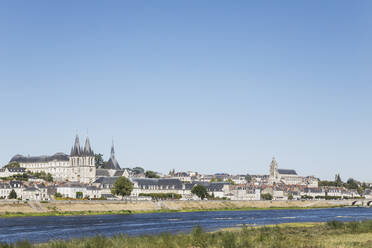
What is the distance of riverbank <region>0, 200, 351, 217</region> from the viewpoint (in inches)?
3885

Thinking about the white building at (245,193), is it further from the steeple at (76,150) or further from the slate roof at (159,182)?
the steeple at (76,150)

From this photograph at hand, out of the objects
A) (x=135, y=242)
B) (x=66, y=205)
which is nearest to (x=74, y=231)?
(x=135, y=242)

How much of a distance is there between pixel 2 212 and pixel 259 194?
117m

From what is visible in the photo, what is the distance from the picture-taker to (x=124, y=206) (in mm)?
115438

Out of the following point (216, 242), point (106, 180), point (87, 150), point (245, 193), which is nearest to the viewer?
point (216, 242)

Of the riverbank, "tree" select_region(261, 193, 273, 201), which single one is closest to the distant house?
"tree" select_region(261, 193, 273, 201)

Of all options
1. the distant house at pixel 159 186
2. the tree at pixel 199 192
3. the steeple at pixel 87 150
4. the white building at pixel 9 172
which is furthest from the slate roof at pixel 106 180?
the white building at pixel 9 172

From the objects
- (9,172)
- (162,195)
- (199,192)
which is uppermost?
(9,172)

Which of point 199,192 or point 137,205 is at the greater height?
point 199,192

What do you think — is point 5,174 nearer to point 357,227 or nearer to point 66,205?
point 66,205

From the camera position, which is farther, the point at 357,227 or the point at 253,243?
the point at 357,227

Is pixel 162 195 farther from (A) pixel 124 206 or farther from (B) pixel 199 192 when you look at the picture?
(A) pixel 124 206

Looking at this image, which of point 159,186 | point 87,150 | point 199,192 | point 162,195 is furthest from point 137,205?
point 87,150

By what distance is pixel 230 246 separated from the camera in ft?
124
